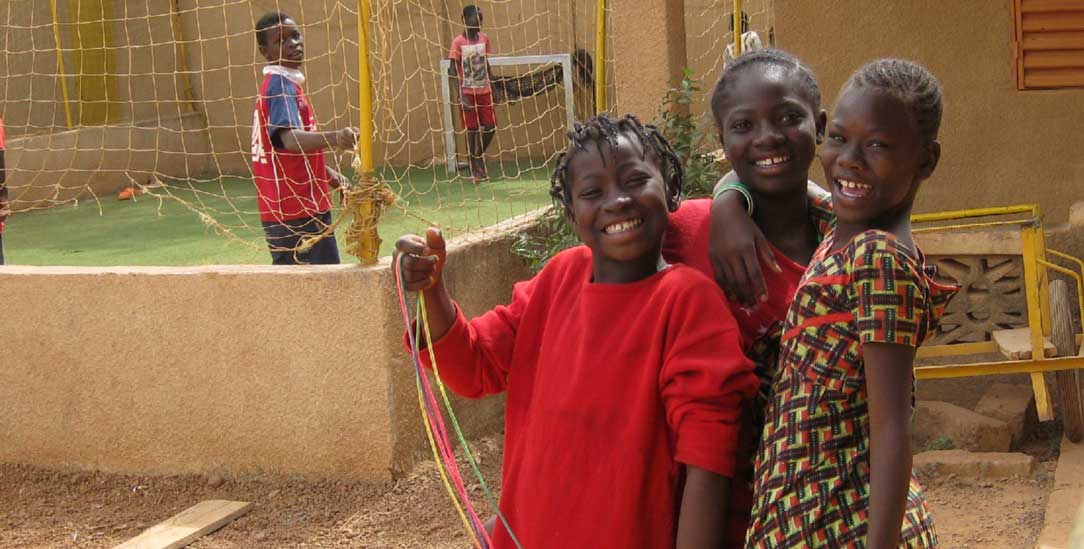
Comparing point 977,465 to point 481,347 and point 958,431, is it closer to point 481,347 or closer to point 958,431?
point 958,431

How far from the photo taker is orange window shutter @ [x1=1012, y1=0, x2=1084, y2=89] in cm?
533

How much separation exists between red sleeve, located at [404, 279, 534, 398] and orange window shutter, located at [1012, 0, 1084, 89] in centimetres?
388

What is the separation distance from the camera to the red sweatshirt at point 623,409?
1912 millimetres

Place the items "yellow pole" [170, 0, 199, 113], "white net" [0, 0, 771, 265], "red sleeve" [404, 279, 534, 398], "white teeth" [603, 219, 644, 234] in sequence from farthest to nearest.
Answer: "yellow pole" [170, 0, 199, 113], "white net" [0, 0, 771, 265], "red sleeve" [404, 279, 534, 398], "white teeth" [603, 219, 644, 234]

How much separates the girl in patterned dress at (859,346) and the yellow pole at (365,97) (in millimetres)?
2773

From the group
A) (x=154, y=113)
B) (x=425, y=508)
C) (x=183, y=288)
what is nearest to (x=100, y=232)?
(x=154, y=113)

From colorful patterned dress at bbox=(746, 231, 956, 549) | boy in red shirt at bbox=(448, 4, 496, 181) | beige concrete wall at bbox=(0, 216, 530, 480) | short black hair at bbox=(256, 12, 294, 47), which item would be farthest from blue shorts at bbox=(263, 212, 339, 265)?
boy in red shirt at bbox=(448, 4, 496, 181)

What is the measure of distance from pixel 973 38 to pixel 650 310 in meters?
4.02

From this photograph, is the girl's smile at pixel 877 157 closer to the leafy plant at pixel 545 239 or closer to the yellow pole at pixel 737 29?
the leafy plant at pixel 545 239

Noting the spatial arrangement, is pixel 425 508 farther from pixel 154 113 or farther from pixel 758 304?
pixel 154 113

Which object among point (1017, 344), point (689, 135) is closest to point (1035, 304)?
point (1017, 344)

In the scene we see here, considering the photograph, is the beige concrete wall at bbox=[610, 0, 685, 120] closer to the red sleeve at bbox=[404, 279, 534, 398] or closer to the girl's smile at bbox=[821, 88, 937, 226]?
the red sleeve at bbox=[404, 279, 534, 398]

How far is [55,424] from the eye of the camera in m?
5.13

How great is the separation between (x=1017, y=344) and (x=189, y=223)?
6882 mm
